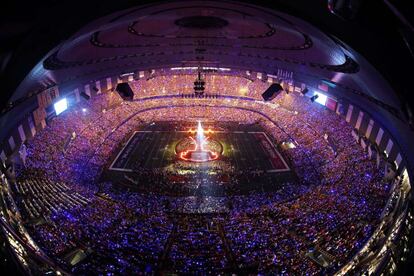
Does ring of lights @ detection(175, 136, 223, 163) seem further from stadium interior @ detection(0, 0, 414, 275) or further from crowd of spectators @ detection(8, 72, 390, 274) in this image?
crowd of spectators @ detection(8, 72, 390, 274)

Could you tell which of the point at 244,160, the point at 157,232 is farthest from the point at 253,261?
the point at 244,160

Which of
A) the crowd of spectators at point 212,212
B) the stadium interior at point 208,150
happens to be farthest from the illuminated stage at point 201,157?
the crowd of spectators at point 212,212

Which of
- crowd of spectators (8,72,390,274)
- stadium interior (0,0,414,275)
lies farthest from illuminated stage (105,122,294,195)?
crowd of spectators (8,72,390,274)

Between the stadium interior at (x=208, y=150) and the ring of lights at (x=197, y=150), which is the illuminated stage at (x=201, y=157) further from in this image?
the stadium interior at (x=208, y=150)

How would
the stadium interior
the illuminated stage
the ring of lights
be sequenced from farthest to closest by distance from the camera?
the ring of lights
the illuminated stage
the stadium interior

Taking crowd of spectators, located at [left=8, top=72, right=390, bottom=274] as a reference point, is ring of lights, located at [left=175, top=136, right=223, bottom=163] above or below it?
above

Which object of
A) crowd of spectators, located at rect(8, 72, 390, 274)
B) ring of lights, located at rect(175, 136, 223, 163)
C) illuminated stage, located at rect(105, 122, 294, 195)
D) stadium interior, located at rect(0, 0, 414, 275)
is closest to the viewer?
stadium interior, located at rect(0, 0, 414, 275)

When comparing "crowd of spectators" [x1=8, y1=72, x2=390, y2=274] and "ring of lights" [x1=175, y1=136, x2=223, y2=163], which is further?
"ring of lights" [x1=175, y1=136, x2=223, y2=163]

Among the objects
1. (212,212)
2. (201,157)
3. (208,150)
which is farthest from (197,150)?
(212,212)
